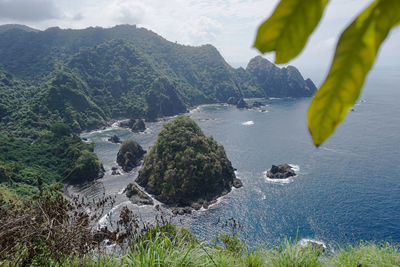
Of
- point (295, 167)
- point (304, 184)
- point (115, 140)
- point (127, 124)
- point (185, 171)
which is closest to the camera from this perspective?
point (185, 171)

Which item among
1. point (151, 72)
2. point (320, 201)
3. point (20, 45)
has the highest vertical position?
point (20, 45)

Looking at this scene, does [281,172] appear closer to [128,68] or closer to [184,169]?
[184,169]

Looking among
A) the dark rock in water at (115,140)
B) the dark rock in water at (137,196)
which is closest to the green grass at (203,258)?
the dark rock in water at (137,196)

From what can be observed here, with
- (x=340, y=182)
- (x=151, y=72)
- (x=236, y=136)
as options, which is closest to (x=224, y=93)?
(x=151, y=72)

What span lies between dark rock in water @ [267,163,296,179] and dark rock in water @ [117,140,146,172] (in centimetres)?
1964

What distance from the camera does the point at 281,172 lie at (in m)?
36.1

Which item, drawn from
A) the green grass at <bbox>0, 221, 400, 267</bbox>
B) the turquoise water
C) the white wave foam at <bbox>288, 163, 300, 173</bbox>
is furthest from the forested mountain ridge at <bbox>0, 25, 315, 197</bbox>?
the green grass at <bbox>0, 221, 400, 267</bbox>

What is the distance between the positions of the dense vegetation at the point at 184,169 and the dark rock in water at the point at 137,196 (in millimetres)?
1425

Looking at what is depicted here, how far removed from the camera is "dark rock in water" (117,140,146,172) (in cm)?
4016

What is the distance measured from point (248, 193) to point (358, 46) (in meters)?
34.0

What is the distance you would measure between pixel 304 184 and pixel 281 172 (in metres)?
3.25

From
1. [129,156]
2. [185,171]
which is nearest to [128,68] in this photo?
[129,156]

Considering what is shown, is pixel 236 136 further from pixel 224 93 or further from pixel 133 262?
pixel 133 262

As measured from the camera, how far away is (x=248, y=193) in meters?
33.0
